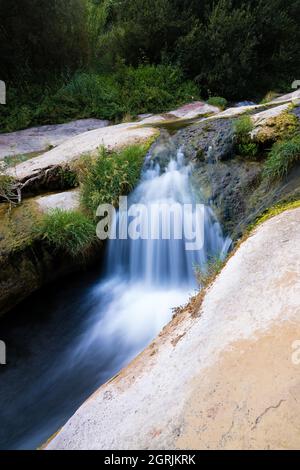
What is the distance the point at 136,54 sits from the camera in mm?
12719

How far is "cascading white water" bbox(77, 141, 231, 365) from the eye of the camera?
3.92 meters

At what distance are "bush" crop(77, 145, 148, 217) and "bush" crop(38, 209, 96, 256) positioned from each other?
362mm

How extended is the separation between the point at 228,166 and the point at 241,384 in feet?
12.7

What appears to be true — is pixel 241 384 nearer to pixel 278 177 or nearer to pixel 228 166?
pixel 278 177

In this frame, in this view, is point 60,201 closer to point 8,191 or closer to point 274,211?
point 8,191

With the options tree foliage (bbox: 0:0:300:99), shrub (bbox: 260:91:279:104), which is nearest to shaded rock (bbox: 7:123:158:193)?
shrub (bbox: 260:91:279:104)

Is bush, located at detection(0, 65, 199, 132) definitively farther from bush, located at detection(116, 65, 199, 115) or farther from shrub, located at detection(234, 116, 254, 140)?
shrub, located at detection(234, 116, 254, 140)

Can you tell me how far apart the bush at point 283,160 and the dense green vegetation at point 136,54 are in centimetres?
757

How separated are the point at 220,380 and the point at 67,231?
126 inches

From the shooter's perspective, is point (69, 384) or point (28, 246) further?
point (28, 246)

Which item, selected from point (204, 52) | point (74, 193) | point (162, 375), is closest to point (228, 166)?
point (74, 193)

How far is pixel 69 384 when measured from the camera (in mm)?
3428

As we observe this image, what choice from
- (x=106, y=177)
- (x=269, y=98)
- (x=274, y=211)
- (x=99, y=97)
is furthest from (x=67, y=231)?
(x=269, y=98)
